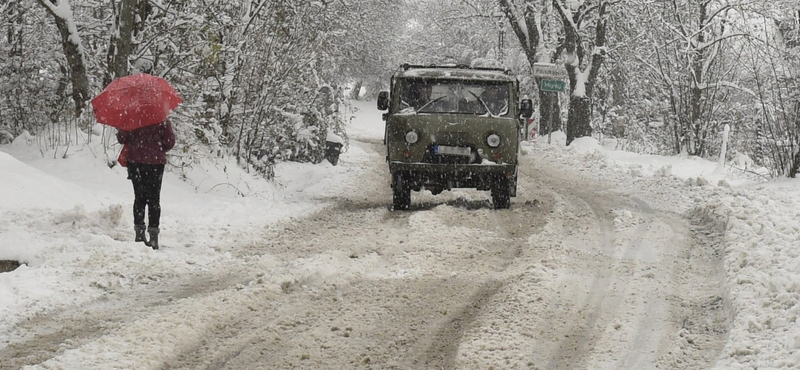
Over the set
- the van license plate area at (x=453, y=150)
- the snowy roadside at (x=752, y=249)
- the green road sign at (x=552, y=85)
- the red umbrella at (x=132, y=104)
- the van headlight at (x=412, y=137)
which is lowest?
the snowy roadside at (x=752, y=249)

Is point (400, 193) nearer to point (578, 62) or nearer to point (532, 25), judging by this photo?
point (578, 62)

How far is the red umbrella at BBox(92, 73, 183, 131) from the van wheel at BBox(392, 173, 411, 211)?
4.18 meters

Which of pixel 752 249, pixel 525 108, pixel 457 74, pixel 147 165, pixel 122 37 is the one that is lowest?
pixel 752 249

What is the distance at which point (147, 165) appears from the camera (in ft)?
26.6

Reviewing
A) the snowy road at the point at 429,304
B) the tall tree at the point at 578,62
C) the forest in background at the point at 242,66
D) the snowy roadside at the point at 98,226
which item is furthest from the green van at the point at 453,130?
the tall tree at the point at 578,62

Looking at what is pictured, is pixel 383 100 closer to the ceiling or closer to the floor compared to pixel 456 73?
closer to the floor

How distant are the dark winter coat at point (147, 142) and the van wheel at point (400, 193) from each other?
4.02 meters

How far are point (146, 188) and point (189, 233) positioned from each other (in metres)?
1.01

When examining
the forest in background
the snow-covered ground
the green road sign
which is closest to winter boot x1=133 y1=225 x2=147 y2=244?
the snow-covered ground

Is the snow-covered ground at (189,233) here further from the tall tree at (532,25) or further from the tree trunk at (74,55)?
the tall tree at (532,25)

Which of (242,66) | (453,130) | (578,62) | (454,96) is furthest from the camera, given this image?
(578,62)

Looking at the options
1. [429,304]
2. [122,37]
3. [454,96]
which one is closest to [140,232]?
[429,304]

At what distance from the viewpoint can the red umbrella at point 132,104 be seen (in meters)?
7.79

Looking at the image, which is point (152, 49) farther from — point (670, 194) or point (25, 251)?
point (670, 194)
